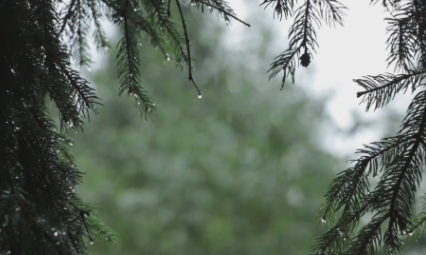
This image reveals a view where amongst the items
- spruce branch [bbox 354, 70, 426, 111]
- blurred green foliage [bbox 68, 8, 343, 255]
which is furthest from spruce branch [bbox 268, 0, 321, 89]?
blurred green foliage [bbox 68, 8, 343, 255]

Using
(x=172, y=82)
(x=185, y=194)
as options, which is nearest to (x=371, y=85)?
(x=185, y=194)

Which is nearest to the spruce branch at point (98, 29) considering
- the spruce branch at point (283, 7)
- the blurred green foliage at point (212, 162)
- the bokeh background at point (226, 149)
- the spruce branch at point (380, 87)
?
the spruce branch at point (283, 7)

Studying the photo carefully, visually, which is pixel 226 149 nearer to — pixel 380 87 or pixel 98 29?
pixel 98 29

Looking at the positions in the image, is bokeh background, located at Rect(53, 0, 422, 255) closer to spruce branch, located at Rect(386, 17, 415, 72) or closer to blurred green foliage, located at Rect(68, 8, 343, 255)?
blurred green foliage, located at Rect(68, 8, 343, 255)

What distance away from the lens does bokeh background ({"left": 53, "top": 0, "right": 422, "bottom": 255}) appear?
402cm

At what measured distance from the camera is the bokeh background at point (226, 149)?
13.2 ft

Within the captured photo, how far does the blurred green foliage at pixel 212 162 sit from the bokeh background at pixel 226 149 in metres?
0.01

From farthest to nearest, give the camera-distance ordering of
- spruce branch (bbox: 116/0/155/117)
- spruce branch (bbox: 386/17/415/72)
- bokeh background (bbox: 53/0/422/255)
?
bokeh background (bbox: 53/0/422/255) → spruce branch (bbox: 116/0/155/117) → spruce branch (bbox: 386/17/415/72)

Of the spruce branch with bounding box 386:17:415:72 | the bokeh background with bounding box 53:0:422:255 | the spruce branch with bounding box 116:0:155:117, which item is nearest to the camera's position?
the spruce branch with bounding box 386:17:415:72

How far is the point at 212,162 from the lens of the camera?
13.6 feet

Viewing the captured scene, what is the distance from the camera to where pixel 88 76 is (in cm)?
471

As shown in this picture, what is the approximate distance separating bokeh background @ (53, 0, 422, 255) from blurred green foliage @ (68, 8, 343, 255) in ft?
0.03

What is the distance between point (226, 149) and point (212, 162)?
207 mm

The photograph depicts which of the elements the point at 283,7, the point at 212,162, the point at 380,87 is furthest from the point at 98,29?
the point at 212,162
